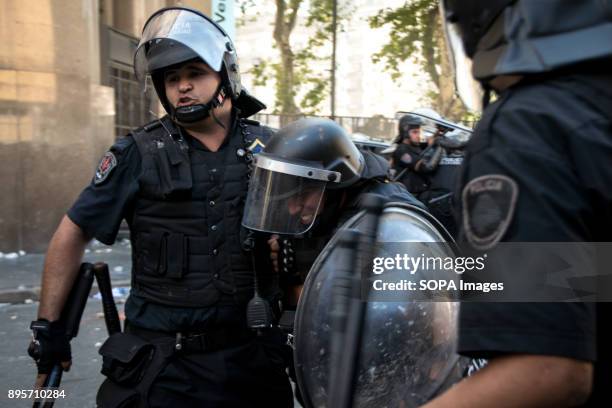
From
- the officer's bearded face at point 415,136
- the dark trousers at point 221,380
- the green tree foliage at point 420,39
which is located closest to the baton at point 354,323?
the dark trousers at point 221,380

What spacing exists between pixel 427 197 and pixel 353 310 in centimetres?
585

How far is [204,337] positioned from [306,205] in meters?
0.63

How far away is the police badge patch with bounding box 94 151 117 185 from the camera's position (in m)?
2.41

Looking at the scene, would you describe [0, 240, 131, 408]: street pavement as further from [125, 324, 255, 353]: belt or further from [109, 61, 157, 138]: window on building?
[109, 61, 157, 138]: window on building

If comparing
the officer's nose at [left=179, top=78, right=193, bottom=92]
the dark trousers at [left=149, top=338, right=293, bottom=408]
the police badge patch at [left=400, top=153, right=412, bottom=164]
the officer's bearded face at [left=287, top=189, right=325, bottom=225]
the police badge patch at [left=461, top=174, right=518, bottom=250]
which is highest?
the officer's nose at [left=179, top=78, right=193, bottom=92]

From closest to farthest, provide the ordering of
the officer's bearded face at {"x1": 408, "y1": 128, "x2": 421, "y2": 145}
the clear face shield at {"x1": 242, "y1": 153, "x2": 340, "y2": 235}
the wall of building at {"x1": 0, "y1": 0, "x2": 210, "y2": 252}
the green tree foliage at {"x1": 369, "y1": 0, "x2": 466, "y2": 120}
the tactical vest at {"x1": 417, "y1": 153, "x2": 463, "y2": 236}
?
the clear face shield at {"x1": 242, "y1": 153, "x2": 340, "y2": 235}, the tactical vest at {"x1": 417, "y1": 153, "x2": 463, "y2": 236}, the officer's bearded face at {"x1": 408, "y1": 128, "x2": 421, "y2": 145}, the wall of building at {"x1": 0, "y1": 0, "x2": 210, "y2": 252}, the green tree foliage at {"x1": 369, "y1": 0, "x2": 466, "y2": 120}

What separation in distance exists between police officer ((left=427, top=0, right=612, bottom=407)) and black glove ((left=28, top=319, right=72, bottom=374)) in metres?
1.75

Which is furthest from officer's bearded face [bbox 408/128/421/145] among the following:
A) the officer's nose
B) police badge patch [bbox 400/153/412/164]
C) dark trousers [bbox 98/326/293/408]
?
dark trousers [bbox 98/326/293/408]

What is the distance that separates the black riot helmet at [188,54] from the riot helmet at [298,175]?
1.76 feet

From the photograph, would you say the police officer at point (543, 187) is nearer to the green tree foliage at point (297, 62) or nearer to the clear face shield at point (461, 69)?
the clear face shield at point (461, 69)

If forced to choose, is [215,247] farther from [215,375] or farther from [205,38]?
[205,38]

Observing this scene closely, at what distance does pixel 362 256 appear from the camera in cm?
124

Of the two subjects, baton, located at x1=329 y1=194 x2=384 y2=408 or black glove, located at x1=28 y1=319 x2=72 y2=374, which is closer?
baton, located at x1=329 y1=194 x2=384 y2=408

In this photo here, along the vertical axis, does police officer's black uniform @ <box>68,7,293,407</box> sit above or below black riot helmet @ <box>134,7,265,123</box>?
below
